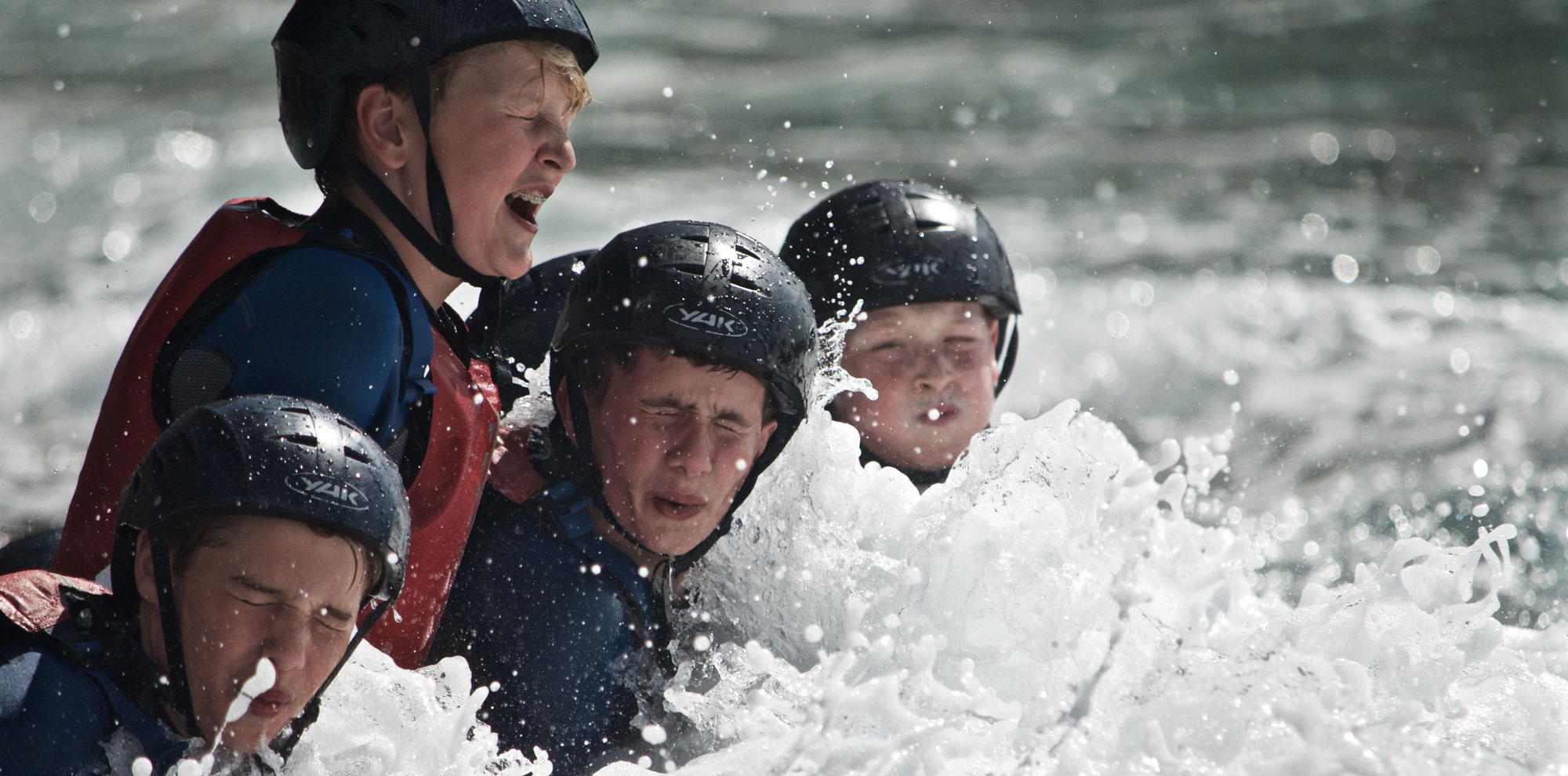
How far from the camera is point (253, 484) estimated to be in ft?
9.33

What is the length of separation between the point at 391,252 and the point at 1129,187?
11888 mm

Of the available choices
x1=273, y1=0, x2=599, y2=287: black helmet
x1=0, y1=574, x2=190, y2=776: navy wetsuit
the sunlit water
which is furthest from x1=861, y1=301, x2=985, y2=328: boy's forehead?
x1=0, y1=574, x2=190, y2=776: navy wetsuit

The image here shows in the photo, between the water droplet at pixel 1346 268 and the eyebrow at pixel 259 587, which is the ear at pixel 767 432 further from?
the water droplet at pixel 1346 268

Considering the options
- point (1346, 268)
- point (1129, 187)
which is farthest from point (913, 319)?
point (1129, 187)

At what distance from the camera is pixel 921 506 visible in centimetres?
483

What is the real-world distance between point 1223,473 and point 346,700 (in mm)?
6675

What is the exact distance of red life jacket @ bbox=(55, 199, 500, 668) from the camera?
3.40 meters

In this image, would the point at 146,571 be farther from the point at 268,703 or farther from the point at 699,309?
the point at 699,309

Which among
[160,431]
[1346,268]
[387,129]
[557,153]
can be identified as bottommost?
[1346,268]

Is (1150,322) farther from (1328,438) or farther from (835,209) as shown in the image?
(835,209)

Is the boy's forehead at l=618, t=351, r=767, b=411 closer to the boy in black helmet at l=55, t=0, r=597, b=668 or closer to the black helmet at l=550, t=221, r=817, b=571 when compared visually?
the black helmet at l=550, t=221, r=817, b=571

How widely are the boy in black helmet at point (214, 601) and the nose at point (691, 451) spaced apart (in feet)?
3.15


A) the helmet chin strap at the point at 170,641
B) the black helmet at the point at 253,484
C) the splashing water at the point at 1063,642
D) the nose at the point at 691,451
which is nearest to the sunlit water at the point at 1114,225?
the splashing water at the point at 1063,642

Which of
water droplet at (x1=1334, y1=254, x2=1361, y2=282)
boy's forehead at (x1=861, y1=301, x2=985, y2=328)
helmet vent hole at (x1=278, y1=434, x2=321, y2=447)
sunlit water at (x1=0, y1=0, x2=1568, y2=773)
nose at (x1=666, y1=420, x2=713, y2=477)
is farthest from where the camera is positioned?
water droplet at (x1=1334, y1=254, x2=1361, y2=282)
